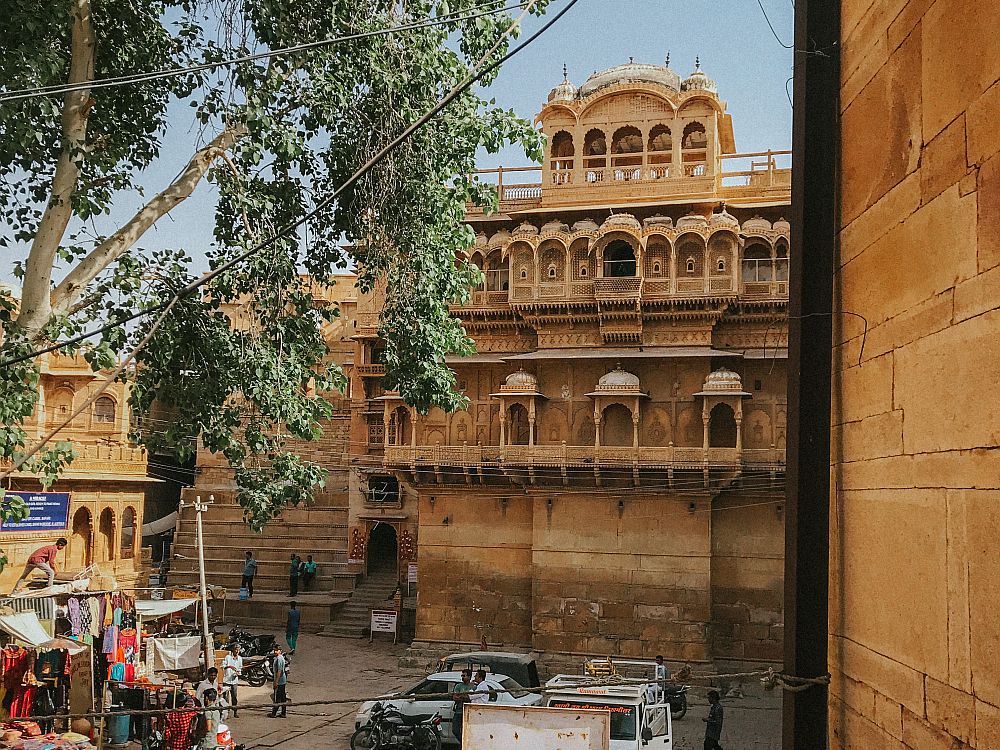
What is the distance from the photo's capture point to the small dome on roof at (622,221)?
20812 mm

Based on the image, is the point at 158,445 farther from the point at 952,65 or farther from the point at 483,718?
the point at 952,65

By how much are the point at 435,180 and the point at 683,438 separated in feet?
44.4

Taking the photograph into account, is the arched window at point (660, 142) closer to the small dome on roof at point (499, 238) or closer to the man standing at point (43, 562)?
the small dome on roof at point (499, 238)

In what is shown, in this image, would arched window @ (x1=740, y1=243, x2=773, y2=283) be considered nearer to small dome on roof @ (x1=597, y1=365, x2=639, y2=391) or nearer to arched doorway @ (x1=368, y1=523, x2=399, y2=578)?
small dome on roof @ (x1=597, y1=365, x2=639, y2=391)

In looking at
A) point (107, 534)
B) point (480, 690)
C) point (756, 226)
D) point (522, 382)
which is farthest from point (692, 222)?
point (107, 534)

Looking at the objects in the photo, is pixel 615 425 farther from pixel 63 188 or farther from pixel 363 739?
pixel 63 188

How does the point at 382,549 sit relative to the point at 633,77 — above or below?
below

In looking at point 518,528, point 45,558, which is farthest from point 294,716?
point 518,528

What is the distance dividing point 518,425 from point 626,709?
10.7 m

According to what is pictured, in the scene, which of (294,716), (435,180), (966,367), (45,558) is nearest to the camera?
(966,367)

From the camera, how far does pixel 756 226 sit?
20.7 meters

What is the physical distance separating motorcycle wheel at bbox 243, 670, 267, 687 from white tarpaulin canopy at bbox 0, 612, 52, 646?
7291 mm

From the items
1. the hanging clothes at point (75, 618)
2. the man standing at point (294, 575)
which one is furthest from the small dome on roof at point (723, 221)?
the man standing at point (294, 575)

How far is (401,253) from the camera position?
8555mm
